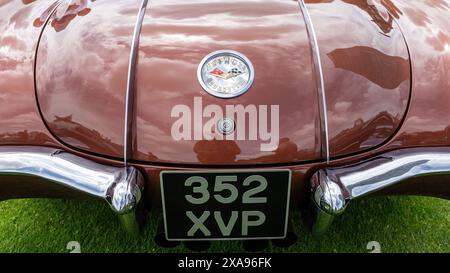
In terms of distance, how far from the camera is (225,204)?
1.81 meters

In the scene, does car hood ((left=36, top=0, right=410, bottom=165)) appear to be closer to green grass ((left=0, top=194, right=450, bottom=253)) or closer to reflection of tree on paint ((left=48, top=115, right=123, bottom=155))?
reflection of tree on paint ((left=48, top=115, right=123, bottom=155))

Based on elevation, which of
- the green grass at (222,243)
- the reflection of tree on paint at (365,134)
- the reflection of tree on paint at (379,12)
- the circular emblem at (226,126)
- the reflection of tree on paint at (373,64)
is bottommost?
the green grass at (222,243)

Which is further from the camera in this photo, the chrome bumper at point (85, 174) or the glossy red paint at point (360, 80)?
the glossy red paint at point (360, 80)

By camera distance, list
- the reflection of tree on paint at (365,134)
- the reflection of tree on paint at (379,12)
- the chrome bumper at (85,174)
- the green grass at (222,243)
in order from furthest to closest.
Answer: the green grass at (222,243) < the reflection of tree on paint at (379,12) < the reflection of tree on paint at (365,134) < the chrome bumper at (85,174)

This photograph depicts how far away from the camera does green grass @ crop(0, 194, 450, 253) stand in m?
2.63

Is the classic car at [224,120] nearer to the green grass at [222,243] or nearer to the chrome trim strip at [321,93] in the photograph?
the chrome trim strip at [321,93]

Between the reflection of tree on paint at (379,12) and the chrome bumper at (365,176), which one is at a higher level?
the reflection of tree on paint at (379,12)

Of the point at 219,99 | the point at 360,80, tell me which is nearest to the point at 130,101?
the point at 219,99

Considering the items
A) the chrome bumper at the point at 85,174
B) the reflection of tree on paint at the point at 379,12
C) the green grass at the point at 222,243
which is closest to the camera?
the chrome bumper at the point at 85,174

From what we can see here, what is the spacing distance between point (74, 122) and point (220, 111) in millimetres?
592

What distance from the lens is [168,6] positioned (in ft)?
7.09

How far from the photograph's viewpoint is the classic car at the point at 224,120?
179cm

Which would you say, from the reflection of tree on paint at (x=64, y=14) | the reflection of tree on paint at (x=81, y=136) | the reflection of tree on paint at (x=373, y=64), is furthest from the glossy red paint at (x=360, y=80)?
the reflection of tree on paint at (x=64, y=14)
